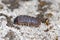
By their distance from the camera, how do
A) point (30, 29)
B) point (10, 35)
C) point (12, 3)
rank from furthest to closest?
point (12, 3)
point (30, 29)
point (10, 35)

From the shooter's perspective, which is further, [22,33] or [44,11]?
[44,11]

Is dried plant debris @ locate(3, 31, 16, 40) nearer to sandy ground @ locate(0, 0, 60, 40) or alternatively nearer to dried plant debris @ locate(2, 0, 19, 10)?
sandy ground @ locate(0, 0, 60, 40)

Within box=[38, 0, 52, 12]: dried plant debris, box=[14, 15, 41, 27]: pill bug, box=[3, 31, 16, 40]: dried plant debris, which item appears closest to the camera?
box=[3, 31, 16, 40]: dried plant debris

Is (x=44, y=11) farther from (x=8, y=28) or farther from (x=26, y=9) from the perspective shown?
(x=8, y=28)

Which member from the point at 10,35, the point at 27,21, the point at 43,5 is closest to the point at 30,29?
the point at 27,21

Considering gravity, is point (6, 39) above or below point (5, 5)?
below

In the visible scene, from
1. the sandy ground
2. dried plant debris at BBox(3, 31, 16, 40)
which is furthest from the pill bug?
dried plant debris at BBox(3, 31, 16, 40)

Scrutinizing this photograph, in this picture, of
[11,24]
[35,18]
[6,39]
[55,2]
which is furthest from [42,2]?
[6,39]

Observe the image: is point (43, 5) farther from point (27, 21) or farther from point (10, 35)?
point (10, 35)

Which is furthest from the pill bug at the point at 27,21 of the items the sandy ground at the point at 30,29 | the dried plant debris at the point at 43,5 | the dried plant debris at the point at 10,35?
the dried plant debris at the point at 43,5

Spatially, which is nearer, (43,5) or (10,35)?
(10,35)

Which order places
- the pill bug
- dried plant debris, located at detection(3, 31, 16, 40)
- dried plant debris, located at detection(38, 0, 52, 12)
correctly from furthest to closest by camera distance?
1. dried plant debris, located at detection(38, 0, 52, 12)
2. the pill bug
3. dried plant debris, located at detection(3, 31, 16, 40)
